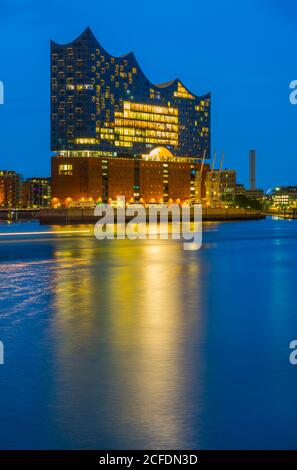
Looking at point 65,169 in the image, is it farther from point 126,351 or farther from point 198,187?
point 126,351

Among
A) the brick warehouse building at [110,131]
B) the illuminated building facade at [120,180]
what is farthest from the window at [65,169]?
the brick warehouse building at [110,131]

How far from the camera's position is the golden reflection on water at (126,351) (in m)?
6.98

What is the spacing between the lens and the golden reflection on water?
6.98m

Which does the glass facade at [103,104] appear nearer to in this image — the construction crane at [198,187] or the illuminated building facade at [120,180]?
the illuminated building facade at [120,180]

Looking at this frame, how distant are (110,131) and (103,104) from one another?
255 inches

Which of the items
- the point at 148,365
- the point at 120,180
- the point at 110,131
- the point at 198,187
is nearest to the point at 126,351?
the point at 148,365

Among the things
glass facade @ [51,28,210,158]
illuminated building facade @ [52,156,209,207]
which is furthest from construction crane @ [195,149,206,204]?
glass facade @ [51,28,210,158]

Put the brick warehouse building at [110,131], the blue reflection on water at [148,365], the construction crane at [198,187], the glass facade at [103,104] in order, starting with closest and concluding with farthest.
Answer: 1. the blue reflection on water at [148,365]
2. the glass facade at [103,104]
3. the brick warehouse building at [110,131]
4. the construction crane at [198,187]

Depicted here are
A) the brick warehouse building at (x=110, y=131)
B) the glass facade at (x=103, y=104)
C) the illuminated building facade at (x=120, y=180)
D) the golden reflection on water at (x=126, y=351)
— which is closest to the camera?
the golden reflection on water at (x=126, y=351)

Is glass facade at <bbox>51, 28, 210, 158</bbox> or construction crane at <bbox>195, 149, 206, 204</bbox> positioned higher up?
glass facade at <bbox>51, 28, 210, 158</bbox>

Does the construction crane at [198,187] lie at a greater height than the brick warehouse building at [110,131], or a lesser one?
lesser

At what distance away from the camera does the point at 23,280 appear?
71.4 ft

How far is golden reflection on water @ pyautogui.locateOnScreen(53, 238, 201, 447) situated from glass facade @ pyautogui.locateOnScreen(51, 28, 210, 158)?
12533 cm

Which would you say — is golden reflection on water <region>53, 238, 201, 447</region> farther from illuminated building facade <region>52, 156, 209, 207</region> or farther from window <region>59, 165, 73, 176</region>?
A: window <region>59, 165, 73, 176</region>
